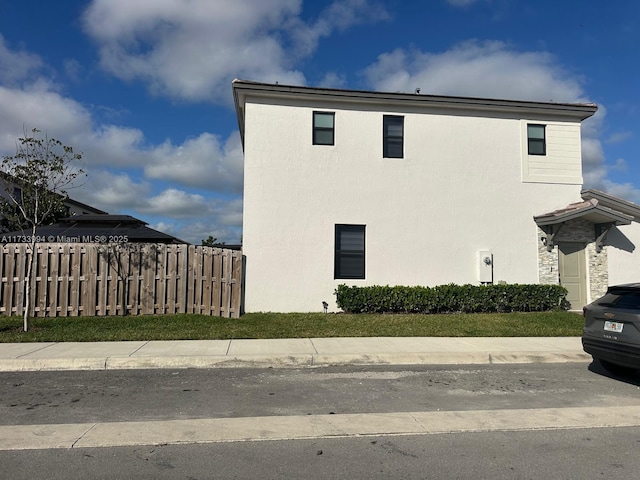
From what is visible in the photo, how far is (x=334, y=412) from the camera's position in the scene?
18.7ft

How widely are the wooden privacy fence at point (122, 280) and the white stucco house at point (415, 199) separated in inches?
49.5

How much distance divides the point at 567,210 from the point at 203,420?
13.4 metres

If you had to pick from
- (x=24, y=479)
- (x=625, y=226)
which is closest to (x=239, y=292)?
(x=24, y=479)

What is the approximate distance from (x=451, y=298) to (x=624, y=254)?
6.56 m

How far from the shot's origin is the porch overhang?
47.6 ft

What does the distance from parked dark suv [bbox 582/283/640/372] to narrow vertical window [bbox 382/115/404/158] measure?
8.42 m

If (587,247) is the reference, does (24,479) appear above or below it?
below

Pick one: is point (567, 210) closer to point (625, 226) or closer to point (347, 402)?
point (625, 226)

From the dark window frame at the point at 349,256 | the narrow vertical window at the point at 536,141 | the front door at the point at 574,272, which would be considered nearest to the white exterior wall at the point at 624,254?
the front door at the point at 574,272

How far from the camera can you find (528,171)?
15555mm

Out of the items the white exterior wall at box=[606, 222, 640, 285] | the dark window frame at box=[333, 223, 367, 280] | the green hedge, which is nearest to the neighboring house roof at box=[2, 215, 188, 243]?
the dark window frame at box=[333, 223, 367, 280]

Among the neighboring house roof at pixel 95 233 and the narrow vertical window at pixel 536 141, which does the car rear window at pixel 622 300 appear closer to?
the narrow vertical window at pixel 536 141

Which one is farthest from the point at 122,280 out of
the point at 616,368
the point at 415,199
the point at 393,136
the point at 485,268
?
the point at 616,368

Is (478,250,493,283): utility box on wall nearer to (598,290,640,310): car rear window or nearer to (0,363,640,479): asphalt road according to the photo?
(0,363,640,479): asphalt road
